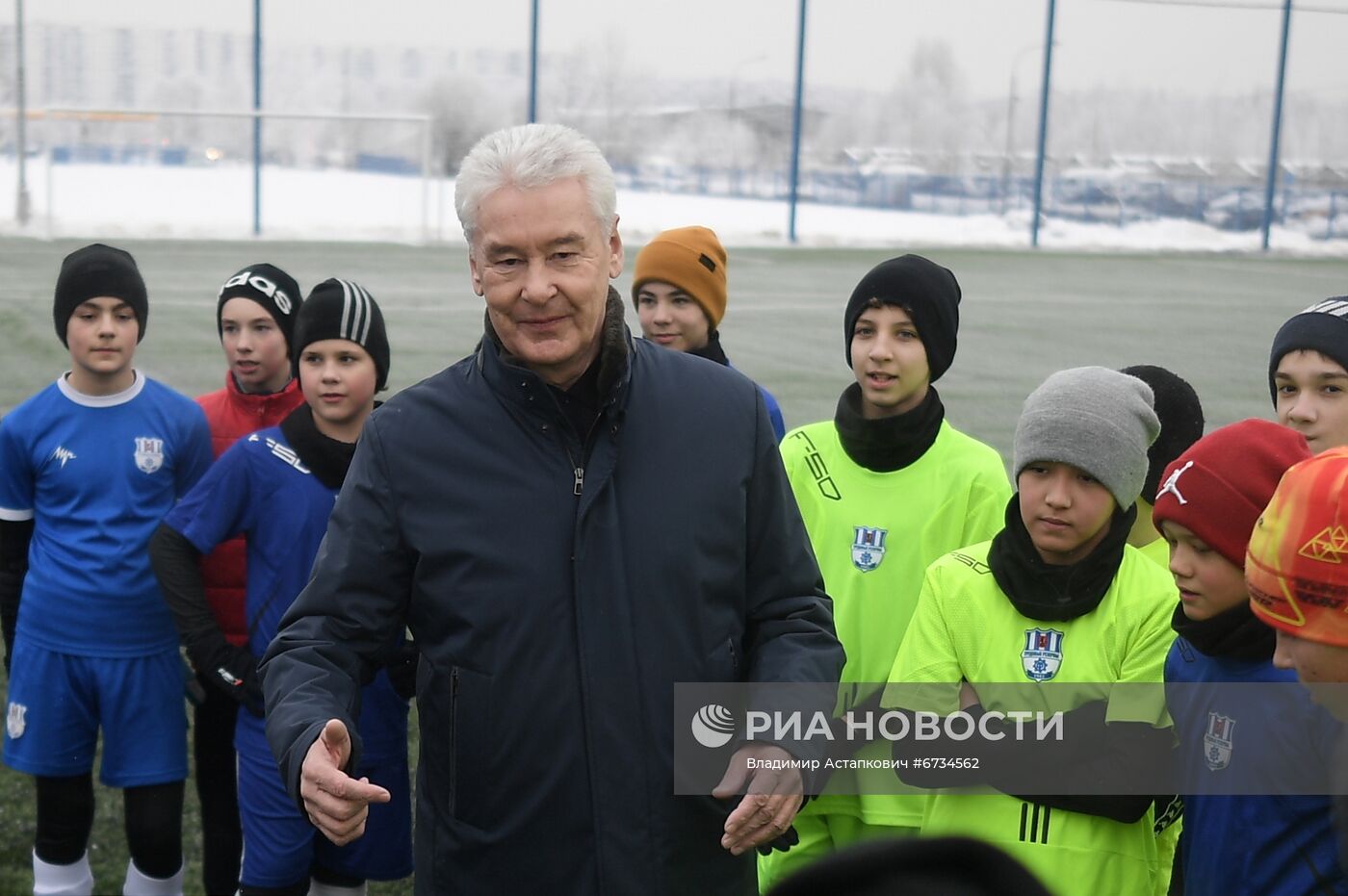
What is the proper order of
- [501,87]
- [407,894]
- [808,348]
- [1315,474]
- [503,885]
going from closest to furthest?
[1315,474] < [503,885] < [407,894] < [808,348] < [501,87]

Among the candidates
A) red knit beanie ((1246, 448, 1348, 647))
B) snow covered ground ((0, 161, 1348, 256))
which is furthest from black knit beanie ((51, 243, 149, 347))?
snow covered ground ((0, 161, 1348, 256))

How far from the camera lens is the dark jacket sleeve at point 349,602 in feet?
7.31

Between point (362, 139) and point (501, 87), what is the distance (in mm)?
3371

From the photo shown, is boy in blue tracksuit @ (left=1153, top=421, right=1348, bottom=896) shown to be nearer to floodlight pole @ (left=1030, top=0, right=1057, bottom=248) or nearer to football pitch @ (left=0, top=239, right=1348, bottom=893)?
football pitch @ (left=0, top=239, right=1348, bottom=893)

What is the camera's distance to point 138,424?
4.09 meters

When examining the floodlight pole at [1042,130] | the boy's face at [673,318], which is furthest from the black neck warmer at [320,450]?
the floodlight pole at [1042,130]

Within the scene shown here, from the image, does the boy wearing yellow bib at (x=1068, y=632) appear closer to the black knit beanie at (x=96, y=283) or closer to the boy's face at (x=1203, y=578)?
the boy's face at (x=1203, y=578)

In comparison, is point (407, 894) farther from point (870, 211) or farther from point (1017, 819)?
point (870, 211)

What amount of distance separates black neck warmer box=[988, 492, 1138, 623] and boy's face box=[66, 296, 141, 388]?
96.0 inches

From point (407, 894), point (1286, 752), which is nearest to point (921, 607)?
point (1286, 752)

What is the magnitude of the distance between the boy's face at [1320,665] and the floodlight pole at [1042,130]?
105 ft

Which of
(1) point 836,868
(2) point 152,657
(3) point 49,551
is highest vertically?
(1) point 836,868

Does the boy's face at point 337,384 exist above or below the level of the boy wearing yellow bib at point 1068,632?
above

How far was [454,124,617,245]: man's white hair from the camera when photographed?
7.45 feet
